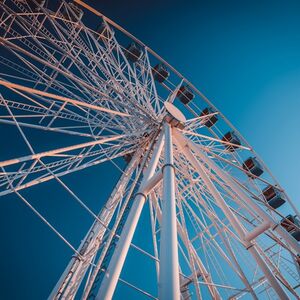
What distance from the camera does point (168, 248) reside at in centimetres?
265

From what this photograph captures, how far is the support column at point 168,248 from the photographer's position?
88.3 inches

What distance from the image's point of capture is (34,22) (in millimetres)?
7828

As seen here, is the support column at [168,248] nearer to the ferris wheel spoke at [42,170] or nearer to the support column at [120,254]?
the support column at [120,254]

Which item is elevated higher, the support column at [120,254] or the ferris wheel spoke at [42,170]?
the ferris wheel spoke at [42,170]

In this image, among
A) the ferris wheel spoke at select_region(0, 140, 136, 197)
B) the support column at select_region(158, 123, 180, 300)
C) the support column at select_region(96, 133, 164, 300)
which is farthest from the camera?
the ferris wheel spoke at select_region(0, 140, 136, 197)

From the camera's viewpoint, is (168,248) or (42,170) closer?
(168,248)

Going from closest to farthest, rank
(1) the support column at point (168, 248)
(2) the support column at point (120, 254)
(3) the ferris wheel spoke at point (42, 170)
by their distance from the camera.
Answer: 1. (1) the support column at point (168, 248)
2. (2) the support column at point (120, 254)
3. (3) the ferris wheel spoke at point (42, 170)

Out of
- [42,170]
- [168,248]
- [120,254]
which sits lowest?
[168,248]

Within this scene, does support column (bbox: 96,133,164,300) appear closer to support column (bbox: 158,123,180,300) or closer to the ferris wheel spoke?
support column (bbox: 158,123,180,300)

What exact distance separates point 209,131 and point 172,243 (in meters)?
10.9

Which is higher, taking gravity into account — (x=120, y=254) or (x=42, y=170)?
(x=42, y=170)

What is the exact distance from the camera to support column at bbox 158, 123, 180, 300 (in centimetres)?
224

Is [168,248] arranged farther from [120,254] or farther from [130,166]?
[130,166]

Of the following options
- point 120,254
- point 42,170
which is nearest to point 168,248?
point 120,254
